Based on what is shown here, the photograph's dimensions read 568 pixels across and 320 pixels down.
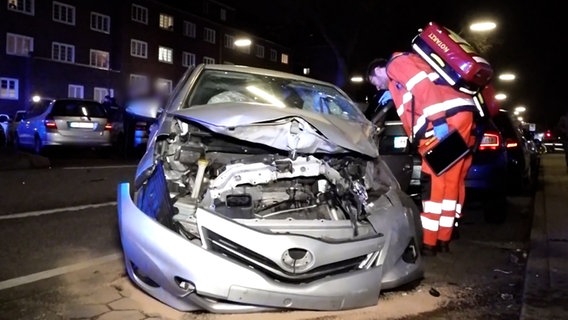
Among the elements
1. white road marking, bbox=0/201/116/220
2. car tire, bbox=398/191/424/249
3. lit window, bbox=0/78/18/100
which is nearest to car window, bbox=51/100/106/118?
white road marking, bbox=0/201/116/220

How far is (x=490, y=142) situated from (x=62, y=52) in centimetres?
3418

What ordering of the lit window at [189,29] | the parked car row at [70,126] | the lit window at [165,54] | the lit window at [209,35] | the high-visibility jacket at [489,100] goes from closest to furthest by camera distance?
the high-visibility jacket at [489,100] < the parked car row at [70,126] < the lit window at [165,54] < the lit window at [189,29] < the lit window at [209,35]

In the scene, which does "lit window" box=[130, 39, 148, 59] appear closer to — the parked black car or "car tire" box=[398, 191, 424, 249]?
the parked black car

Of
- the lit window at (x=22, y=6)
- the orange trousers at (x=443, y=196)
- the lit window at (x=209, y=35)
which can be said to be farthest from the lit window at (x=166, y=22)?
the orange trousers at (x=443, y=196)

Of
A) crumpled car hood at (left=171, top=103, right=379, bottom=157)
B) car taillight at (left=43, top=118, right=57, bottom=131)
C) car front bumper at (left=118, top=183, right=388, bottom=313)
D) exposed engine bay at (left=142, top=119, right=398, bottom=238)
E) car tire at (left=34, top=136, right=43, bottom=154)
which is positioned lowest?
car tire at (left=34, top=136, right=43, bottom=154)

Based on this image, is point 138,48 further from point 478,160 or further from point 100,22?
point 478,160

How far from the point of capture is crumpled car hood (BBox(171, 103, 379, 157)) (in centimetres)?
399

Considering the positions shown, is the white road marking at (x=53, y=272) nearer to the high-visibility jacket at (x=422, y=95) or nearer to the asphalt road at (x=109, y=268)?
the asphalt road at (x=109, y=268)

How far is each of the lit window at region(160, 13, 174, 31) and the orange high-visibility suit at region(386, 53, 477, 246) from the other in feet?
132

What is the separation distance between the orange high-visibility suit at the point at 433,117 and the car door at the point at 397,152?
49 cm

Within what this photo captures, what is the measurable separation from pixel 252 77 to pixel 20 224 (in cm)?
320

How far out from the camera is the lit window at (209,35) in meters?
47.6

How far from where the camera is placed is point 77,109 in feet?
48.5

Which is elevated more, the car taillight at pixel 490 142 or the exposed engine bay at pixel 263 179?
the car taillight at pixel 490 142
